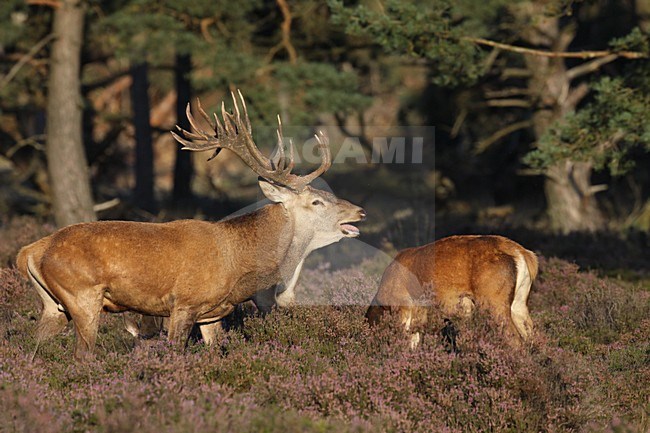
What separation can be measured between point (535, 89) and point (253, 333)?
429 inches

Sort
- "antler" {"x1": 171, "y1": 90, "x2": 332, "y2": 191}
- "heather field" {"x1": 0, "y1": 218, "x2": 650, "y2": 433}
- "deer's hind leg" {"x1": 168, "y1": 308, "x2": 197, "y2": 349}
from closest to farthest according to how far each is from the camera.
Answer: "heather field" {"x1": 0, "y1": 218, "x2": 650, "y2": 433} → "deer's hind leg" {"x1": 168, "y1": 308, "x2": 197, "y2": 349} → "antler" {"x1": 171, "y1": 90, "x2": 332, "y2": 191}

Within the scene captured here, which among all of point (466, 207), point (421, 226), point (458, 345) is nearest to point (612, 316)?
point (458, 345)

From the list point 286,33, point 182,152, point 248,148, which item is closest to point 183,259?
point 248,148

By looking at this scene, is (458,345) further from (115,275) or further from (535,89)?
(535,89)

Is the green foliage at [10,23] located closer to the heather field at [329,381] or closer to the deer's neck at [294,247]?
the heather field at [329,381]

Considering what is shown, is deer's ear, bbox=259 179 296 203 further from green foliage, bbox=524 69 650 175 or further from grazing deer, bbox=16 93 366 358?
green foliage, bbox=524 69 650 175

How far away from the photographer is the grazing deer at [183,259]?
280 inches

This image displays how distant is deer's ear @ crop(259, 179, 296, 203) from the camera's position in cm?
821

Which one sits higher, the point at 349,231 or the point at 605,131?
the point at 605,131

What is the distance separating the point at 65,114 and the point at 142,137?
465 centimetres

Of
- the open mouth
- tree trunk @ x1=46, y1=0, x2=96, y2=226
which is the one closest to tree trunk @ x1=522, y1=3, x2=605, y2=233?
tree trunk @ x1=46, y1=0, x2=96, y2=226

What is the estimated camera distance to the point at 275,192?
823 cm

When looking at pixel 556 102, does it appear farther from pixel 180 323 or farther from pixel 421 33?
pixel 180 323

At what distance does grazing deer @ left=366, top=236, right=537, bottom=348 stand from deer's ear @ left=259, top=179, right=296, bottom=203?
129cm
